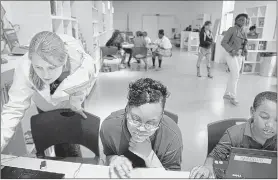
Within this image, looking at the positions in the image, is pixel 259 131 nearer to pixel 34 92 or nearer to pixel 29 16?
pixel 34 92

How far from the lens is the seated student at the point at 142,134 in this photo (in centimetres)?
66

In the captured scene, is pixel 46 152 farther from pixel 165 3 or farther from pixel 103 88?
pixel 165 3

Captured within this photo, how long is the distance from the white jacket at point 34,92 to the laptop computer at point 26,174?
0.09m

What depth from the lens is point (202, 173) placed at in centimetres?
71

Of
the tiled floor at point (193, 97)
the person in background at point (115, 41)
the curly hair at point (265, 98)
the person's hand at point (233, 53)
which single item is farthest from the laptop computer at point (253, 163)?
the person in background at point (115, 41)

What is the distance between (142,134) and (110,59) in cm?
251

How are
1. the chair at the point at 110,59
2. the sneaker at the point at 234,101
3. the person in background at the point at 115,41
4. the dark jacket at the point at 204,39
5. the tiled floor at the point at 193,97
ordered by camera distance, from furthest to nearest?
1. the person in background at the point at 115,41
2. the chair at the point at 110,59
3. the sneaker at the point at 234,101
4. the tiled floor at the point at 193,97
5. the dark jacket at the point at 204,39

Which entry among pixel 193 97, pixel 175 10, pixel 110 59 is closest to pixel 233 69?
pixel 193 97

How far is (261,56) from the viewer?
3.71 metres

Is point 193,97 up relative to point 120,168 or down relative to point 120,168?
down

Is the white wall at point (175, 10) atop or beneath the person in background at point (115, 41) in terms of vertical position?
atop

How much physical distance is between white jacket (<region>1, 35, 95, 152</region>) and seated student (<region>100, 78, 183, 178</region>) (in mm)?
249

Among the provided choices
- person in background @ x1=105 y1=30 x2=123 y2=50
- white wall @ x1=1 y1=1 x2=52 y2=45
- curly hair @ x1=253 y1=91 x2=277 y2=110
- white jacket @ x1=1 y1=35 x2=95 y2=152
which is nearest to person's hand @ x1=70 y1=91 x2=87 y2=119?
white jacket @ x1=1 y1=35 x2=95 y2=152

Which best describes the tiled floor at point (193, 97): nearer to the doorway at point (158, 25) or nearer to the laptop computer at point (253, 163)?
the doorway at point (158, 25)
